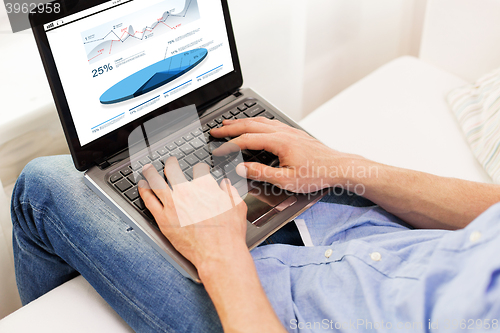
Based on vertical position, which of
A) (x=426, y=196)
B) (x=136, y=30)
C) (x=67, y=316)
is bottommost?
(x=67, y=316)

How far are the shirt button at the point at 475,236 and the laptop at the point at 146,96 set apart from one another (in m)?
0.26

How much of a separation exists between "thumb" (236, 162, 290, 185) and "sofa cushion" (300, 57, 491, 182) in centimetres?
32

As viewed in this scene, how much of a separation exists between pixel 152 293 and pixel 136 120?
284mm

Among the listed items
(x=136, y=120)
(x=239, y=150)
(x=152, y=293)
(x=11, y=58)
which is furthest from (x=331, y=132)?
(x=11, y=58)

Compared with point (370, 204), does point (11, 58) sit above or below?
above

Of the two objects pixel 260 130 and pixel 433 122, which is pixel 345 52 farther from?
pixel 260 130

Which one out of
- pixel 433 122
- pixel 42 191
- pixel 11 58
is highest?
pixel 11 58

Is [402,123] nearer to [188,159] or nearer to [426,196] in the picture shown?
[426,196]

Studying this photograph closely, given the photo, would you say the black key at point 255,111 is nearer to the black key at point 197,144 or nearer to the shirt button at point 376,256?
the black key at point 197,144

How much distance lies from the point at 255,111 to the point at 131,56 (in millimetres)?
250

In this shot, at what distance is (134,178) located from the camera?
25.5 inches

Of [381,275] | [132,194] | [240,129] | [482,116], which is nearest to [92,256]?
[132,194]

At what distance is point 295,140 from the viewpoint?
712 mm

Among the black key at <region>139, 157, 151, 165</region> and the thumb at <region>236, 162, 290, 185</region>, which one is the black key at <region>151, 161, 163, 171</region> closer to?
the black key at <region>139, 157, 151, 165</region>
